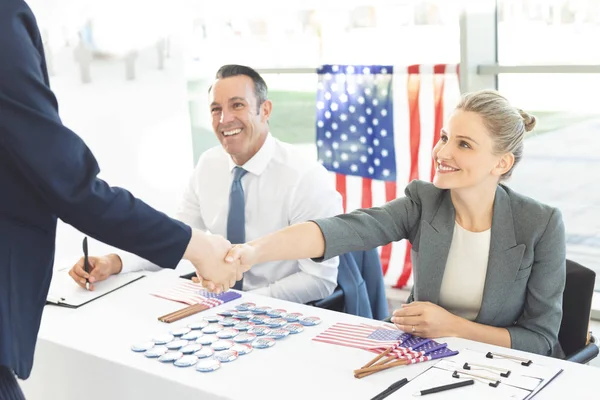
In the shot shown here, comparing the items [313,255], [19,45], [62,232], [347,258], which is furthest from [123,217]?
[62,232]

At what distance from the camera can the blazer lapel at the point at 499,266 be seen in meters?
2.59

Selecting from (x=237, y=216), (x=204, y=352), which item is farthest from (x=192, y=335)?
(x=237, y=216)

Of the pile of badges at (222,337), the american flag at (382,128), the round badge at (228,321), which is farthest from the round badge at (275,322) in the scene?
the american flag at (382,128)

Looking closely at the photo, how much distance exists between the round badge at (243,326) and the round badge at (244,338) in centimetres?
4

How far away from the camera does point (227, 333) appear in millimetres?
2516

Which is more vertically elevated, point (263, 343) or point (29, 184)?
point (29, 184)

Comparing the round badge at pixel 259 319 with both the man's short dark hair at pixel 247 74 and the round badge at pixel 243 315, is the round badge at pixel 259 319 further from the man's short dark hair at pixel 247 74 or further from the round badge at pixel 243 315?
the man's short dark hair at pixel 247 74

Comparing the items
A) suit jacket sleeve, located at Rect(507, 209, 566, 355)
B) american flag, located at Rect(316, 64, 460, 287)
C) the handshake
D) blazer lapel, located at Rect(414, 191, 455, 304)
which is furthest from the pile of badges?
american flag, located at Rect(316, 64, 460, 287)

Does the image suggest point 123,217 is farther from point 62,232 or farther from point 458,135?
point 62,232

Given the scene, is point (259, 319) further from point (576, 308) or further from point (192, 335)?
point (576, 308)

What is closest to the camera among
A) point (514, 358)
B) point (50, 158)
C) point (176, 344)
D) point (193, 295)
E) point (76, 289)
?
point (50, 158)

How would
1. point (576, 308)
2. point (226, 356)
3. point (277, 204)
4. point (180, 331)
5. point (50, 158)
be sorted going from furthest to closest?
point (277, 204), point (576, 308), point (180, 331), point (226, 356), point (50, 158)

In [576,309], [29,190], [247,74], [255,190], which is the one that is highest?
[247,74]

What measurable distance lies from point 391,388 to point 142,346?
77 centimetres
